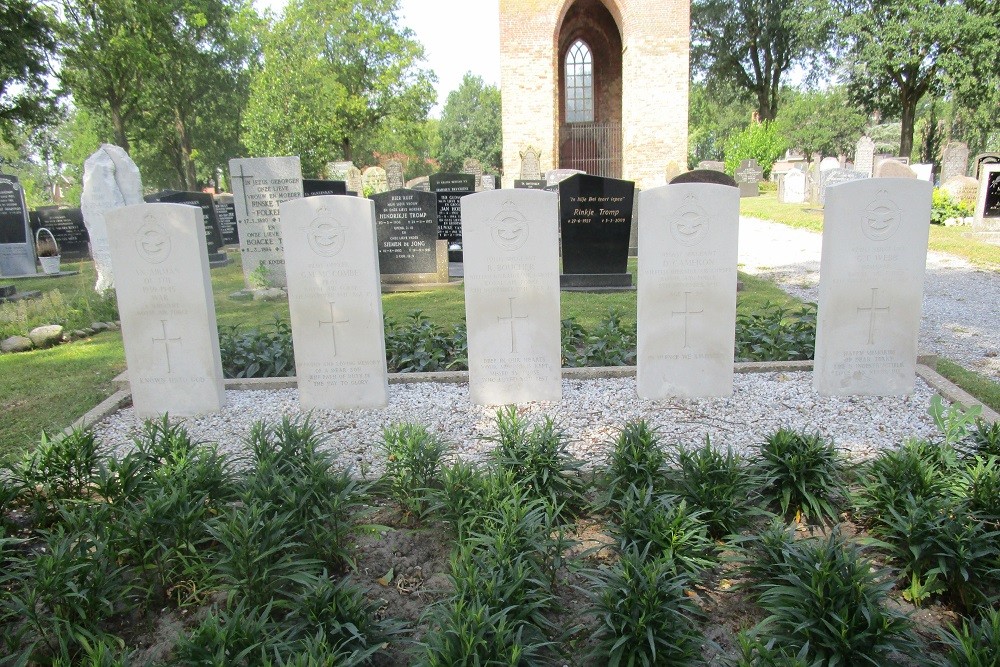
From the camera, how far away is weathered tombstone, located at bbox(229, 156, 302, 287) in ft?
38.5

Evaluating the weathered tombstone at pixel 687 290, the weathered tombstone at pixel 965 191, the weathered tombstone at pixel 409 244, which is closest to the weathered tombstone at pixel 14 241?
the weathered tombstone at pixel 409 244

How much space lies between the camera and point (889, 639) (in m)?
2.37

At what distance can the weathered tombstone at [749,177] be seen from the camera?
29.6 meters

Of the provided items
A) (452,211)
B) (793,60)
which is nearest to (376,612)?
(452,211)

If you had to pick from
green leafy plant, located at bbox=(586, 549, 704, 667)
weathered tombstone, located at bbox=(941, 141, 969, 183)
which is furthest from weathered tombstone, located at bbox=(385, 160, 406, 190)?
green leafy plant, located at bbox=(586, 549, 704, 667)

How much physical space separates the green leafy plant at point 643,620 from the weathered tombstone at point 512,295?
274 centimetres

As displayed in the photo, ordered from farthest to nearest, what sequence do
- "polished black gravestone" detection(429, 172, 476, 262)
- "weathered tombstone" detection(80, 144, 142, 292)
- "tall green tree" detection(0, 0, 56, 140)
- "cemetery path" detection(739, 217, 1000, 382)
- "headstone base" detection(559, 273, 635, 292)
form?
"tall green tree" detection(0, 0, 56, 140)
"polished black gravestone" detection(429, 172, 476, 262)
"weathered tombstone" detection(80, 144, 142, 292)
"headstone base" detection(559, 273, 635, 292)
"cemetery path" detection(739, 217, 1000, 382)

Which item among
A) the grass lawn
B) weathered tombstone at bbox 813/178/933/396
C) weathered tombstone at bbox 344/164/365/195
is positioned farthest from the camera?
weathered tombstone at bbox 344/164/365/195

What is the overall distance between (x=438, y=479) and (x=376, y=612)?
0.94m

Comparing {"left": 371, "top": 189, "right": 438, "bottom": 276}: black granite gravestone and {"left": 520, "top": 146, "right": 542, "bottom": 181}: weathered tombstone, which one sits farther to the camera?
{"left": 520, "top": 146, "right": 542, "bottom": 181}: weathered tombstone

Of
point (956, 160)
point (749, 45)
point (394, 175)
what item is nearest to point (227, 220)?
point (394, 175)

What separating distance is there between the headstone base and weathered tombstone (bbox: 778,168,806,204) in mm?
17973

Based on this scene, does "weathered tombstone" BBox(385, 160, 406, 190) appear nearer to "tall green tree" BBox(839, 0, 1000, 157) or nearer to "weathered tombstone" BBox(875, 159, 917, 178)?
"weathered tombstone" BBox(875, 159, 917, 178)

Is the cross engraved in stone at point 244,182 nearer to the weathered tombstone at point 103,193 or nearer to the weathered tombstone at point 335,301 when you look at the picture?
the weathered tombstone at point 103,193
